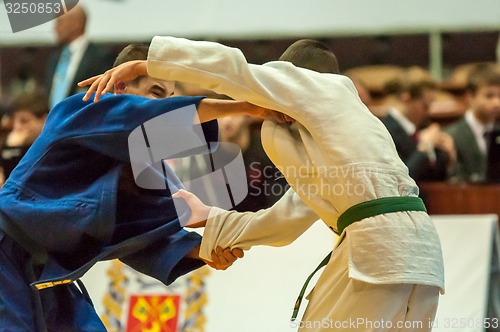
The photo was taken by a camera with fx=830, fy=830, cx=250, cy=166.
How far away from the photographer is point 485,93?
615cm

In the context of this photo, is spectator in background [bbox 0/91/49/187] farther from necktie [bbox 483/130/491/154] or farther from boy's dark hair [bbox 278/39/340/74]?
necktie [bbox 483/130/491/154]

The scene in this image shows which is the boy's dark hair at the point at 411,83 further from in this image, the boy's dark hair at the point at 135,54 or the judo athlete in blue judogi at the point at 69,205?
the judo athlete in blue judogi at the point at 69,205

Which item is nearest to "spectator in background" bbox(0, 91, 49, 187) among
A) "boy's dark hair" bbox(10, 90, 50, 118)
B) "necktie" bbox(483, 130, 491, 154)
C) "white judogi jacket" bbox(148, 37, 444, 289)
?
"boy's dark hair" bbox(10, 90, 50, 118)

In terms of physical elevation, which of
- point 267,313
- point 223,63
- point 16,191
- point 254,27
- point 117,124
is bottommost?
point 267,313

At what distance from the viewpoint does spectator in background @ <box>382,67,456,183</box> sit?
5.45 meters

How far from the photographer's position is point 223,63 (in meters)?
2.53

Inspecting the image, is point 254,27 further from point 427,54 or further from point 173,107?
point 173,107

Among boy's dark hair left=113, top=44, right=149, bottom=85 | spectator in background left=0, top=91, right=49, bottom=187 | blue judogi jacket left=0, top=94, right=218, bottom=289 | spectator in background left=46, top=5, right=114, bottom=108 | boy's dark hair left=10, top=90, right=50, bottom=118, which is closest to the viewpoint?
blue judogi jacket left=0, top=94, right=218, bottom=289

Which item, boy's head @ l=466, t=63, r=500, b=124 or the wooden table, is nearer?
the wooden table

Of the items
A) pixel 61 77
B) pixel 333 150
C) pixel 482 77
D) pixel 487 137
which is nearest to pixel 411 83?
pixel 482 77

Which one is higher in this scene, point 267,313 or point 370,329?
point 370,329

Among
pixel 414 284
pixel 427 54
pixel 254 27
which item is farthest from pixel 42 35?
pixel 414 284

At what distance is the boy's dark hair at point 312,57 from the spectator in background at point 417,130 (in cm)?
253

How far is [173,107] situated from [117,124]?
0.19 metres
